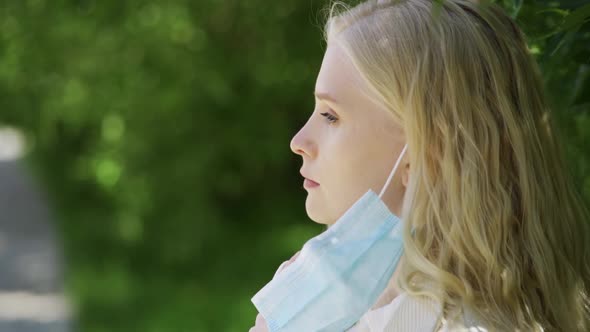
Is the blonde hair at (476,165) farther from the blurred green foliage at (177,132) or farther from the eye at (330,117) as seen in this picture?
the blurred green foliage at (177,132)

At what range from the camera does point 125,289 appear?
7.94 m

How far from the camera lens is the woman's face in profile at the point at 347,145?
1973mm

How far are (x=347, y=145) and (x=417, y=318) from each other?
0.34 metres

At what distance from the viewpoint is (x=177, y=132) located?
8055 mm

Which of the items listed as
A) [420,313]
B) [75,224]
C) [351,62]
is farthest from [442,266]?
[75,224]

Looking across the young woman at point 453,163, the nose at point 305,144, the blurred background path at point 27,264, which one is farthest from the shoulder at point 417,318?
the blurred background path at point 27,264

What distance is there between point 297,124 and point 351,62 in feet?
20.8

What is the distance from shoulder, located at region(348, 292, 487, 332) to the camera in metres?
1.84

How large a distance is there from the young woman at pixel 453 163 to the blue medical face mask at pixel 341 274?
0.03 m

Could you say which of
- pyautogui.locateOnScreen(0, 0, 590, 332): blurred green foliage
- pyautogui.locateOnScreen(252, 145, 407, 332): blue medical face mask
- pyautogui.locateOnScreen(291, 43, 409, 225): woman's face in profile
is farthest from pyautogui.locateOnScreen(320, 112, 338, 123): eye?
pyautogui.locateOnScreen(0, 0, 590, 332): blurred green foliage

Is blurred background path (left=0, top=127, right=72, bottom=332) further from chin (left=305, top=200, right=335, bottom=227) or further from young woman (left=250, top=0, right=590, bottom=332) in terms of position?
young woman (left=250, top=0, right=590, bottom=332)

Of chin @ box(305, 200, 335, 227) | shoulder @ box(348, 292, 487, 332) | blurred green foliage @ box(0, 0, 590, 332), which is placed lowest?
shoulder @ box(348, 292, 487, 332)

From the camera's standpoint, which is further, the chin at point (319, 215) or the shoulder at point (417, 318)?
the chin at point (319, 215)

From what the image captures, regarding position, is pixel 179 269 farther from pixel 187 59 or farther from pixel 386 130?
pixel 386 130
